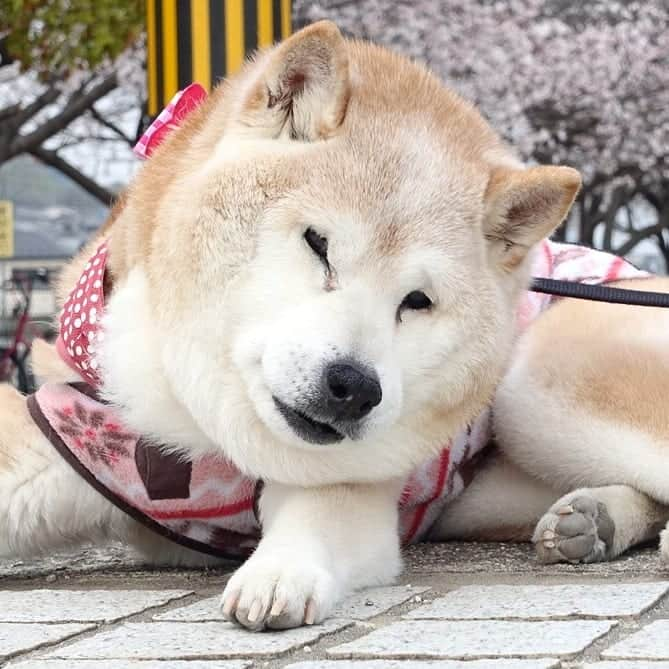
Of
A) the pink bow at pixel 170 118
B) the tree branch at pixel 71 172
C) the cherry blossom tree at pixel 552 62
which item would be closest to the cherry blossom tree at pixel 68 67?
the tree branch at pixel 71 172

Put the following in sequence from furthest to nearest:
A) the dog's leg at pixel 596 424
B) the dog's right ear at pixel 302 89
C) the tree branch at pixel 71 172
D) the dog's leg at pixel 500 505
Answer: the tree branch at pixel 71 172 < the dog's leg at pixel 500 505 < the dog's leg at pixel 596 424 < the dog's right ear at pixel 302 89

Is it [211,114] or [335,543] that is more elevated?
[211,114]

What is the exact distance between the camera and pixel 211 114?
3035 millimetres

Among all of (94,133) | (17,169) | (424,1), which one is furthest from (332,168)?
(17,169)

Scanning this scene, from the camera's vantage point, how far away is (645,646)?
6.73 ft

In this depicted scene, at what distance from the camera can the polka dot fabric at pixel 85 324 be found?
303 centimetres

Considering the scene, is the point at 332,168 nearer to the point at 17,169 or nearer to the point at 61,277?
the point at 61,277

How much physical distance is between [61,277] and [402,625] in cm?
157

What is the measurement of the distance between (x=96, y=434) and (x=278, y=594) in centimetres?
78

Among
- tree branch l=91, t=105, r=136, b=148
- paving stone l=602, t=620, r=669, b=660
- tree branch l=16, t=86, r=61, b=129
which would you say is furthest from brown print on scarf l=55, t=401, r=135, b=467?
tree branch l=91, t=105, r=136, b=148

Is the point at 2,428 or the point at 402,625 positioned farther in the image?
the point at 2,428

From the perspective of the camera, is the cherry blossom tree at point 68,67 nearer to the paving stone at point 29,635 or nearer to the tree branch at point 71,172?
the tree branch at point 71,172

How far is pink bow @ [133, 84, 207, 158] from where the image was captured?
3275 mm

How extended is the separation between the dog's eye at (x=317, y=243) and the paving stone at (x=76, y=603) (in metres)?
0.74
